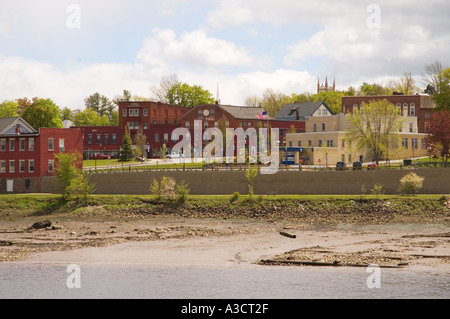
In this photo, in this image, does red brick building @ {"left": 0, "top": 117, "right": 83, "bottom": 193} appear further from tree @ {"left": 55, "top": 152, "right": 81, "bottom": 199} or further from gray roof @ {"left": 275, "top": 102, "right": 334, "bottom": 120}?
gray roof @ {"left": 275, "top": 102, "right": 334, "bottom": 120}

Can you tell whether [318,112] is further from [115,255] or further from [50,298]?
[50,298]

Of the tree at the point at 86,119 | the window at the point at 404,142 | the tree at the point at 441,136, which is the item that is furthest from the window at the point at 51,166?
the tree at the point at 86,119

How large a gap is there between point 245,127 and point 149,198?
59.6 metres

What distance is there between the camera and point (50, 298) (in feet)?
136

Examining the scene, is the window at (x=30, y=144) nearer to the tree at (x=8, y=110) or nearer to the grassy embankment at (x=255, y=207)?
the grassy embankment at (x=255, y=207)

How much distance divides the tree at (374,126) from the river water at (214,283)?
54981mm

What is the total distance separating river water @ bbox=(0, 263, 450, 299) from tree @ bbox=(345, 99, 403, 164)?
55.0 meters

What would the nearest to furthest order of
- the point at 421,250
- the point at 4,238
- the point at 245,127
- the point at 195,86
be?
the point at 421,250, the point at 4,238, the point at 245,127, the point at 195,86

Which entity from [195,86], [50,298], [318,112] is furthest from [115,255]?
[195,86]

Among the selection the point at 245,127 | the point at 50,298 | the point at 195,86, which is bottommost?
the point at 50,298

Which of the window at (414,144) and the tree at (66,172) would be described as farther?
the window at (414,144)

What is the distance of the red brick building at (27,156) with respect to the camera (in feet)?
279

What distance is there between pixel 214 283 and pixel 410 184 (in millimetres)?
38267

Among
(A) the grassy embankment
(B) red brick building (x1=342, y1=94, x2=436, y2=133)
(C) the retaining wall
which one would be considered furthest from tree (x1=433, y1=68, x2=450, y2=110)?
(A) the grassy embankment
